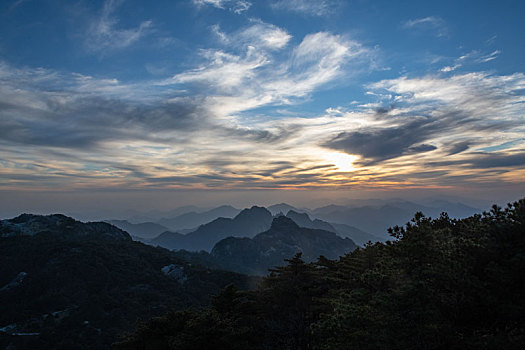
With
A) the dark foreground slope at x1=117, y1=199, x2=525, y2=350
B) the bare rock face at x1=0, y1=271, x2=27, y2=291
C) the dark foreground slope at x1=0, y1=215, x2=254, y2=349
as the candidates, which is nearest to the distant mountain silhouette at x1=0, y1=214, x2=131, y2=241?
the dark foreground slope at x1=0, y1=215, x2=254, y2=349

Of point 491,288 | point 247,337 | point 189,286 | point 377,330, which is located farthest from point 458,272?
point 189,286

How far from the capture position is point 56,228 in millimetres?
157000

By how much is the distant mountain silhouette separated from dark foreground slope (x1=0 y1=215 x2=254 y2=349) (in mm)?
1487

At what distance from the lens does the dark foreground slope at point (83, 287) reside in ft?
217

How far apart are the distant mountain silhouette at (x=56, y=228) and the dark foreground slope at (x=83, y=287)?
149cm

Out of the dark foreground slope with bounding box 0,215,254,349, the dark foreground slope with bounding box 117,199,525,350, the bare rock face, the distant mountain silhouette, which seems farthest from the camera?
the distant mountain silhouette

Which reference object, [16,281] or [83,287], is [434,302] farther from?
[16,281]

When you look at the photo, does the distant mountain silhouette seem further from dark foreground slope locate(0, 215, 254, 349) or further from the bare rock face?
→ the bare rock face

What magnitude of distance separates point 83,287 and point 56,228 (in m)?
89.8

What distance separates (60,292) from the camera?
289 ft

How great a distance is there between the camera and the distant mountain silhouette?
139675 mm

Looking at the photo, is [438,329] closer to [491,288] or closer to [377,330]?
[377,330]

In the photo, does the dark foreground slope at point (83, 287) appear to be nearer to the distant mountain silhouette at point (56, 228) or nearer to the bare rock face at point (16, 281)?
the bare rock face at point (16, 281)

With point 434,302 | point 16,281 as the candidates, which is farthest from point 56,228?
point 434,302
